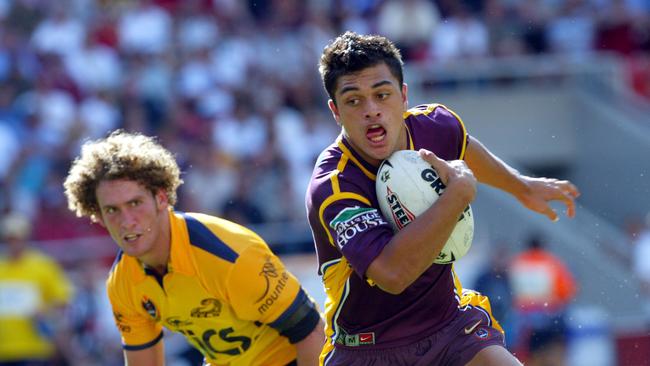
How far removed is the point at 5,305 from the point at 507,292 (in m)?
4.99

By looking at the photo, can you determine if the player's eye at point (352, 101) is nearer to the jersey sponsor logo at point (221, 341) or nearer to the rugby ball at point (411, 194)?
the rugby ball at point (411, 194)

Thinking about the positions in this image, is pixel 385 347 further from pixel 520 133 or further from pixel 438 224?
pixel 520 133

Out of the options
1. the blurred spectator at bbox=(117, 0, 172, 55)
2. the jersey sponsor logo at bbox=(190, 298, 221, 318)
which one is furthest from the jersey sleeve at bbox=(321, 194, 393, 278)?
the blurred spectator at bbox=(117, 0, 172, 55)

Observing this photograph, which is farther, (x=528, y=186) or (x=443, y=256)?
(x=528, y=186)

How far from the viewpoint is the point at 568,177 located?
1736cm

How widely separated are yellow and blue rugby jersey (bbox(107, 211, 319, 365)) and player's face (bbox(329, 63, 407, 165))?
3.40 feet

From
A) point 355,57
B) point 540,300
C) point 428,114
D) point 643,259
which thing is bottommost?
point 643,259

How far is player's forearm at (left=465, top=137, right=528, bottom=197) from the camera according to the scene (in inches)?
239

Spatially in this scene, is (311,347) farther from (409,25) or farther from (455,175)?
(409,25)

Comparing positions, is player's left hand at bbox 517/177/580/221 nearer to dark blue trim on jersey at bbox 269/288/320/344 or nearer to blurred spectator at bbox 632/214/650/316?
dark blue trim on jersey at bbox 269/288/320/344

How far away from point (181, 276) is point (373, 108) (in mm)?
1488

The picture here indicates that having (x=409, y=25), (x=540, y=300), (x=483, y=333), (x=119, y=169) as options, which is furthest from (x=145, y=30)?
(x=483, y=333)

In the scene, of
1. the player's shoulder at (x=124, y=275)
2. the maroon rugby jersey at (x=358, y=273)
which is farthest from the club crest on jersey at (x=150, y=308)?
the maroon rugby jersey at (x=358, y=273)

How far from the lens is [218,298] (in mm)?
6066
